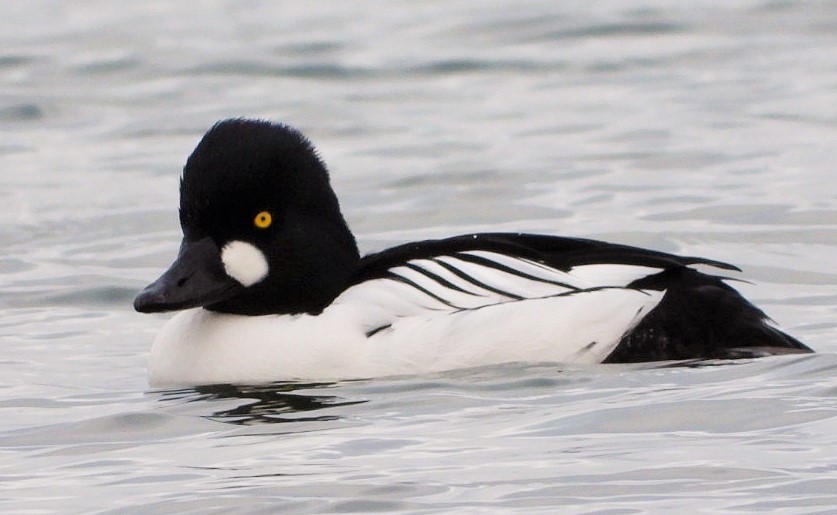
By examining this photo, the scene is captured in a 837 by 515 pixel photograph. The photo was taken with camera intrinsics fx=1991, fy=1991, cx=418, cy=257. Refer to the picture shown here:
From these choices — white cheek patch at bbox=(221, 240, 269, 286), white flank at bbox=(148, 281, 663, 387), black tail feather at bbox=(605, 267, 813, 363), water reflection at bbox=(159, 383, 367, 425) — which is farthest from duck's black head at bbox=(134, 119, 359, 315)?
black tail feather at bbox=(605, 267, 813, 363)

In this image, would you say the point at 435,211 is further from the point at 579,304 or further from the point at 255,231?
the point at 579,304

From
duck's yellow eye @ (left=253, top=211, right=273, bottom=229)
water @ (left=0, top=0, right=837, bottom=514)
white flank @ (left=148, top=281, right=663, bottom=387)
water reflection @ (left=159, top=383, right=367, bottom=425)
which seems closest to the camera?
water @ (left=0, top=0, right=837, bottom=514)

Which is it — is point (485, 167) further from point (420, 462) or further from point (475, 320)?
point (420, 462)

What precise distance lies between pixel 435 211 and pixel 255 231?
4209 mm

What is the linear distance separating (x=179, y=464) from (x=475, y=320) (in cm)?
151

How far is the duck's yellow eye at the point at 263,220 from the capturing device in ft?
25.4

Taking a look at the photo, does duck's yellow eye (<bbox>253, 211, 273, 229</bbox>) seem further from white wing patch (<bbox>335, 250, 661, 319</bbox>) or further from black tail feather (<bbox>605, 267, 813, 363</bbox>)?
black tail feather (<bbox>605, 267, 813, 363</bbox>)

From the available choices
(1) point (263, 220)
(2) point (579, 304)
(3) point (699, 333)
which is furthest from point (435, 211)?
(3) point (699, 333)

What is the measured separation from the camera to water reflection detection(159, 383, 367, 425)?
23.5 ft

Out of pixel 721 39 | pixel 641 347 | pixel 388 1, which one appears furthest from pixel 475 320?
pixel 388 1

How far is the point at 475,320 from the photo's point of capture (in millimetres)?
7570

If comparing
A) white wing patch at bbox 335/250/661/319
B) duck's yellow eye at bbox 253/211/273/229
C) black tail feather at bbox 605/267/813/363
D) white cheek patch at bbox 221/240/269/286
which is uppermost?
duck's yellow eye at bbox 253/211/273/229

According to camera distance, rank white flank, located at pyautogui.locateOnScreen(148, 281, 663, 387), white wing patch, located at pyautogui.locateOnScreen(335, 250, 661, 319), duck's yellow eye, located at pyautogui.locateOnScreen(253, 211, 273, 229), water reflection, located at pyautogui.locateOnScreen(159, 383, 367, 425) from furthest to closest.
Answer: duck's yellow eye, located at pyautogui.locateOnScreen(253, 211, 273, 229) < white wing patch, located at pyautogui.locateOnScreen(335, 250, 661, 319) < white flank, located at pyautogui.locateOnScreen(148, 281, 663, 387) < water reflection, located at pyautogui.locateOnScreen(159, 383, 367, 425)

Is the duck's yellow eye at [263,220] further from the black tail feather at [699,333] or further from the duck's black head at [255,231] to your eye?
the black tail feather at [699,333]
